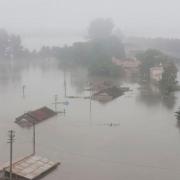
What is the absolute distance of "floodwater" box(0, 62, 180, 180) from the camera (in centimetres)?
450

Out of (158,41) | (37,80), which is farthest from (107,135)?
(158,41)

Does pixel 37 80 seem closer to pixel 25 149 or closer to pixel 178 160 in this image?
pixel 25 149

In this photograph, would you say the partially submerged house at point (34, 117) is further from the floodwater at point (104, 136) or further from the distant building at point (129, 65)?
the distant building at point (129, 65)

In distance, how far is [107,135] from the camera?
5.80 metres

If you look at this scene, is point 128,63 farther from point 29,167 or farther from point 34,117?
point 29,167

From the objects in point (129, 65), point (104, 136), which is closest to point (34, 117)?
point (104, 136)

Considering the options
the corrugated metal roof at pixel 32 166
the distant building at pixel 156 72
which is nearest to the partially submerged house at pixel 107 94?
the distant building at pixel 156 72

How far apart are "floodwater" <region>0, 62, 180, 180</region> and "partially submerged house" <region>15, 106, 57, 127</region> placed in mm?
134

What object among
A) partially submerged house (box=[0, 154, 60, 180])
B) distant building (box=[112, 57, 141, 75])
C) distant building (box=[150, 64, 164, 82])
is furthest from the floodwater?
distant building (box=[112, 57, 141, 75])

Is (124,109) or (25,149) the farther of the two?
(124,109)

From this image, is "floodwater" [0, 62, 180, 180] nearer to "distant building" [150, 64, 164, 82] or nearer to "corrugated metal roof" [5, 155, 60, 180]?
"corrugated metal roof" [5, 155, 60, 180]

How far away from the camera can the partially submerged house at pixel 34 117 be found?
20.9 ft

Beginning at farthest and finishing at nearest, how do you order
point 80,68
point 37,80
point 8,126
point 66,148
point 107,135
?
point 80,68 → point 37,80 → point 8,126 → point 107,135 → point 66,148

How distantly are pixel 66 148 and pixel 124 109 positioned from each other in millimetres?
2816
